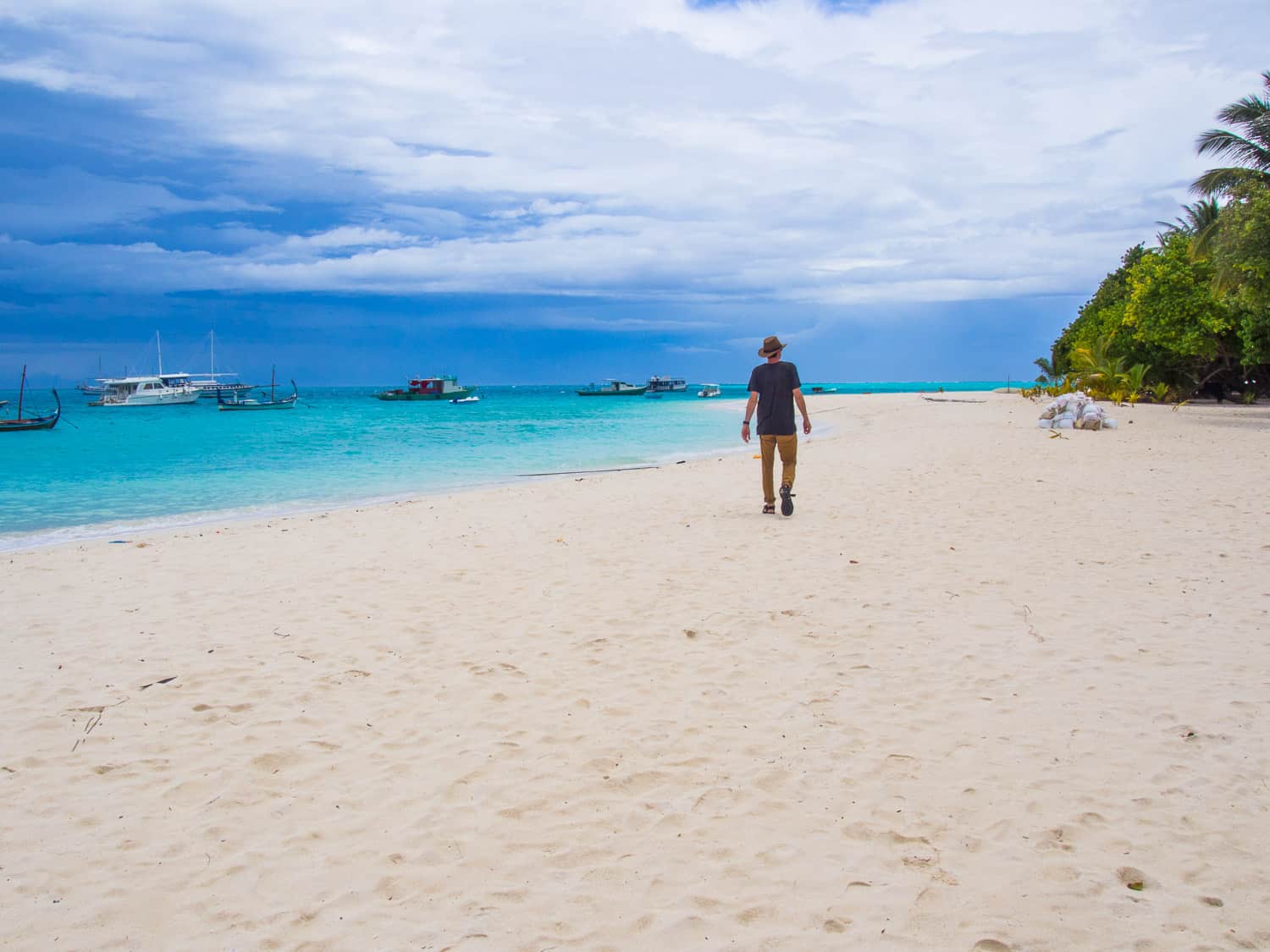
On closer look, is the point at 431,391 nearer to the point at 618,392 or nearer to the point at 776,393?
the point at 618,392

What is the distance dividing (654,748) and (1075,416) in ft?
73.4

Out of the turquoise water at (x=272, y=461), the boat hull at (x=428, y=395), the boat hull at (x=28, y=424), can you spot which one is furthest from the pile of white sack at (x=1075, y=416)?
the boat hull at (x=428, y=395)

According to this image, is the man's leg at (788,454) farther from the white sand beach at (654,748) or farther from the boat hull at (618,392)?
the boat hull at (618,392)

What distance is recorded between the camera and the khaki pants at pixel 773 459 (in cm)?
1011

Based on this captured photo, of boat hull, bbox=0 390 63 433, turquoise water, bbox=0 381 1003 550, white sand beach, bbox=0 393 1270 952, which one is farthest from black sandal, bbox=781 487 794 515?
boat hull, bbox=0 390 63 433

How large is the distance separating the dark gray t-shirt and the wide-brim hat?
153mm

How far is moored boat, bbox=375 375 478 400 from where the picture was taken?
109m

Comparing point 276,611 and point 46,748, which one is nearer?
point 46,748

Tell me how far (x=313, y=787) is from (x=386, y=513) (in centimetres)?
903

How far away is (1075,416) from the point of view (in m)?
22.4

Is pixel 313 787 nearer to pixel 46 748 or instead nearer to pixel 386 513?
pixel 46 748

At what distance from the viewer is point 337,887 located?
3.03 meters

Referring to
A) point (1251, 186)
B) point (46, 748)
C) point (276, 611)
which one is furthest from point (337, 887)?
point (1251, 186)

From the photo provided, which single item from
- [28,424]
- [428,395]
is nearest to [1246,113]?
[28,424]
